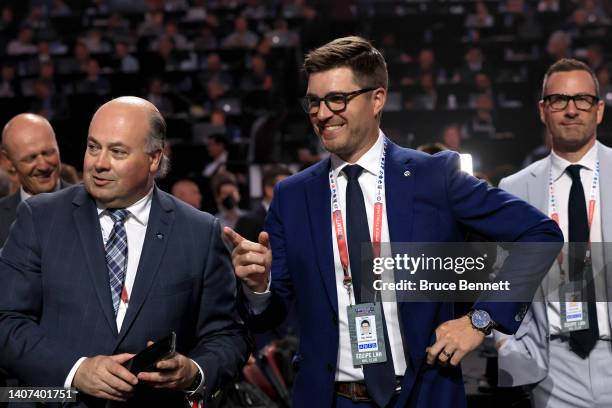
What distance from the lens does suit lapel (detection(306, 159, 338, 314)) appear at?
285 cm

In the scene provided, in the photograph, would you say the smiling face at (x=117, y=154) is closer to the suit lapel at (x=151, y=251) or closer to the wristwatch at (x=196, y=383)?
the suit lapel at (x=151, y=251)

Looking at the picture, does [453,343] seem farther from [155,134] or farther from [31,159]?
[31,159]

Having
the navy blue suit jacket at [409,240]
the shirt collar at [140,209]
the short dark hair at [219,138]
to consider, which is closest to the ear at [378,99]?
the navy blue suit jacket at [409,240]

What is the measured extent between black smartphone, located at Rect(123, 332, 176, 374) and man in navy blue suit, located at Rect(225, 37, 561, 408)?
30 centimetres

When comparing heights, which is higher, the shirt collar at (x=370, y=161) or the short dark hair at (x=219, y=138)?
the short dark hair at (x=219, y=138)

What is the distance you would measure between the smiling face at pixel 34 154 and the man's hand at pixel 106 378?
2.14 m

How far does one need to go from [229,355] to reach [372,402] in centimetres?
54

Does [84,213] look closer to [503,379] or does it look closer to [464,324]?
[464,324]

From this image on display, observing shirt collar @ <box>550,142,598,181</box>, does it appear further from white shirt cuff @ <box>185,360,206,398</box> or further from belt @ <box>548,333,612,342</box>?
white shirt cuff @ <box>185,360,206,398</box>

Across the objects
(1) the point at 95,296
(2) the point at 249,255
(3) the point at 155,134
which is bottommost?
(1) the point at 95,296

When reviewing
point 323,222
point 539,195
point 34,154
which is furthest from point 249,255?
point 34,154

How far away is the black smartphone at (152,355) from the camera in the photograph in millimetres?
2566

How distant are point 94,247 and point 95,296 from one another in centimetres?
17

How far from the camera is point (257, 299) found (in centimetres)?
283
